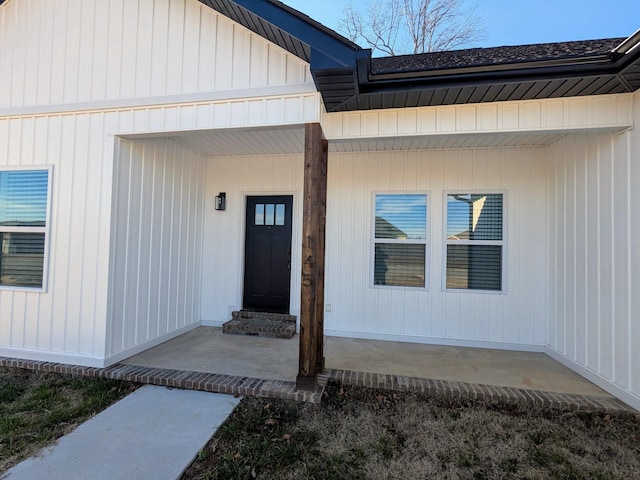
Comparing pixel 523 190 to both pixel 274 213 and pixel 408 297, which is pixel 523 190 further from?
pixel 274 213

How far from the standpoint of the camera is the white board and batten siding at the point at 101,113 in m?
3.48

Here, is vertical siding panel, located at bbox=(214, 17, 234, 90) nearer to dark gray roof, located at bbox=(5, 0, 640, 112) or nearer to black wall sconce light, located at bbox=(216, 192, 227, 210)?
dark gray roof, located at bbox=(5, 0, 640, 112)

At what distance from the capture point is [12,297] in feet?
13.0

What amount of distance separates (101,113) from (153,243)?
5.42 feet

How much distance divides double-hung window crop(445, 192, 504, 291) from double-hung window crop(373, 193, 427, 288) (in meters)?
0.38

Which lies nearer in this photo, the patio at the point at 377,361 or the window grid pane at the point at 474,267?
the patio at the point at 377,361

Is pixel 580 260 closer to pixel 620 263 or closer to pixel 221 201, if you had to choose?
pixel 620 263

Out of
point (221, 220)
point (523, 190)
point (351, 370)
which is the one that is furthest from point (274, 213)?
point (523, 190)

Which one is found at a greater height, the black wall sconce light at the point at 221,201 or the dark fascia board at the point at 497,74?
the dark fascia board at the point at 497,74

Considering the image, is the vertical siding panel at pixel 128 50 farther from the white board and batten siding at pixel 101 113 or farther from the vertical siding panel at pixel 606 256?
the vertical siding panel at pixel 606 256

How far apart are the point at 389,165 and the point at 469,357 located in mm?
2890

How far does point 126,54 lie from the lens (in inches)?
148

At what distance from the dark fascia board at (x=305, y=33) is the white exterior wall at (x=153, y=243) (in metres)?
2.14


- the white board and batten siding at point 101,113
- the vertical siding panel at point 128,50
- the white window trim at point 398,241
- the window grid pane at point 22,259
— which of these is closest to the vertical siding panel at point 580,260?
the white window trim at point 398,241
